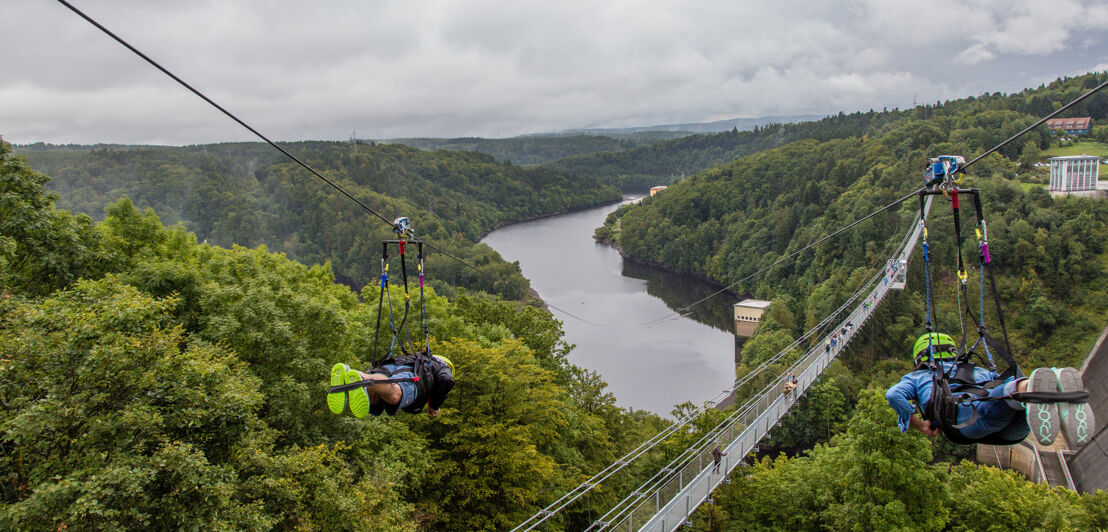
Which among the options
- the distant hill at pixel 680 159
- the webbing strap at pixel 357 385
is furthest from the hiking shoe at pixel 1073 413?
the distant hill at pixel 680 159

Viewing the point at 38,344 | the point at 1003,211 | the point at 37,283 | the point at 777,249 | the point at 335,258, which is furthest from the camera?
the point at 335,258

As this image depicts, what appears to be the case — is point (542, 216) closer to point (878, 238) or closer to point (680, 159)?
point (680, 159)

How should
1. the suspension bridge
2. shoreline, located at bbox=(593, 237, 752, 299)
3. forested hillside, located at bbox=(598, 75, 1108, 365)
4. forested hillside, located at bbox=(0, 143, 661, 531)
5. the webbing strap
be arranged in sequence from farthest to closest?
shoreline, located at bbox=(593, 237, 752, 299)
forested hillside, located at bbox=(598, 75, 1108, 365)
the suspension bridge
forested hillside, located at bbox=(0, 143, 661, 531)
the webbing strap

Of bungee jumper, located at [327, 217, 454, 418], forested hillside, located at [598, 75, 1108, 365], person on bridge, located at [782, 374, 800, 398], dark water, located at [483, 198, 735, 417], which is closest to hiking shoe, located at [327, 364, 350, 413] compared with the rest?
bungee jumper, located at [327, 217, 454, 418]

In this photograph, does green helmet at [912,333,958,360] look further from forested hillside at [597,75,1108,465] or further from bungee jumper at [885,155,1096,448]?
forested hillside at [597,75,1108,465]

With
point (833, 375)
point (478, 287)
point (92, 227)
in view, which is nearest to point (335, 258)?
point (478, 287)

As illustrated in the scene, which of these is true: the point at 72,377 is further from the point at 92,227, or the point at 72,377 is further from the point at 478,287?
the point at 478,287

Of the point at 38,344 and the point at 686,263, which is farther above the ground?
the point at 38,344

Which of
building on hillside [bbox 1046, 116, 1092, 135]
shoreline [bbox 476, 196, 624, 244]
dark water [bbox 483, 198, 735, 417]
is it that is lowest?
dark water [bbox 483, 198, 735, 417]
